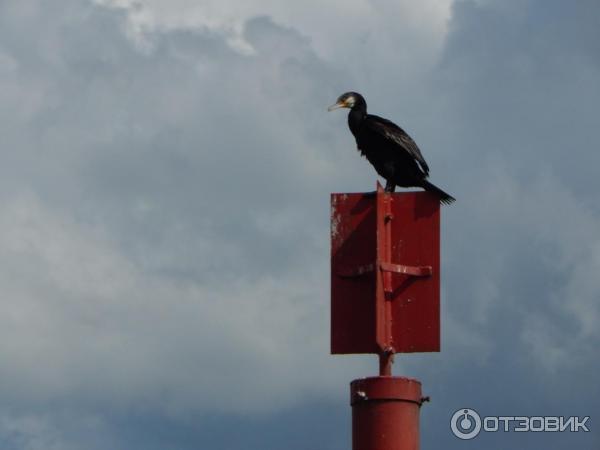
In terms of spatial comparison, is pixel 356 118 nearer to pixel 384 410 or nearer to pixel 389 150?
pixel 389 150

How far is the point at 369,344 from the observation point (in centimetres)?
532

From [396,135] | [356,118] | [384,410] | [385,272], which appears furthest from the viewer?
[356,118]

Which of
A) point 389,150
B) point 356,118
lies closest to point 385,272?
point 389,150

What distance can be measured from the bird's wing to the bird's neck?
12cm

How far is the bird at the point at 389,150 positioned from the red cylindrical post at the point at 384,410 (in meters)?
4.83

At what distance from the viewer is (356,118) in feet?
37.2

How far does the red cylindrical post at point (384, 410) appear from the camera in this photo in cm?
482

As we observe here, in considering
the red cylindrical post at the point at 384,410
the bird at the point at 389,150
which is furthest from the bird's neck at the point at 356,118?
the red cylindrical post at the point at 384,410

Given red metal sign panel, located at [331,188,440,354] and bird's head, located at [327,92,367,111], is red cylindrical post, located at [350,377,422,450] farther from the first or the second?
bird's head, located at [327,92,367,111]

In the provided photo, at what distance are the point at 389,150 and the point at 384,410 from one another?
588 cm

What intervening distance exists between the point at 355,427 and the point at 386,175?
587 centimetres

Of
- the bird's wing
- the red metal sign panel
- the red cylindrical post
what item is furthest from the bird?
the red cylindrical post

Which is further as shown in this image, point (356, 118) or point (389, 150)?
point (356, 118)

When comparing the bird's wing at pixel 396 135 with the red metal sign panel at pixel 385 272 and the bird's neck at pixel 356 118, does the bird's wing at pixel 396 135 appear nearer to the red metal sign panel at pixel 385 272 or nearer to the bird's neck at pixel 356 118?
the bird's neck at pixel 356 118
